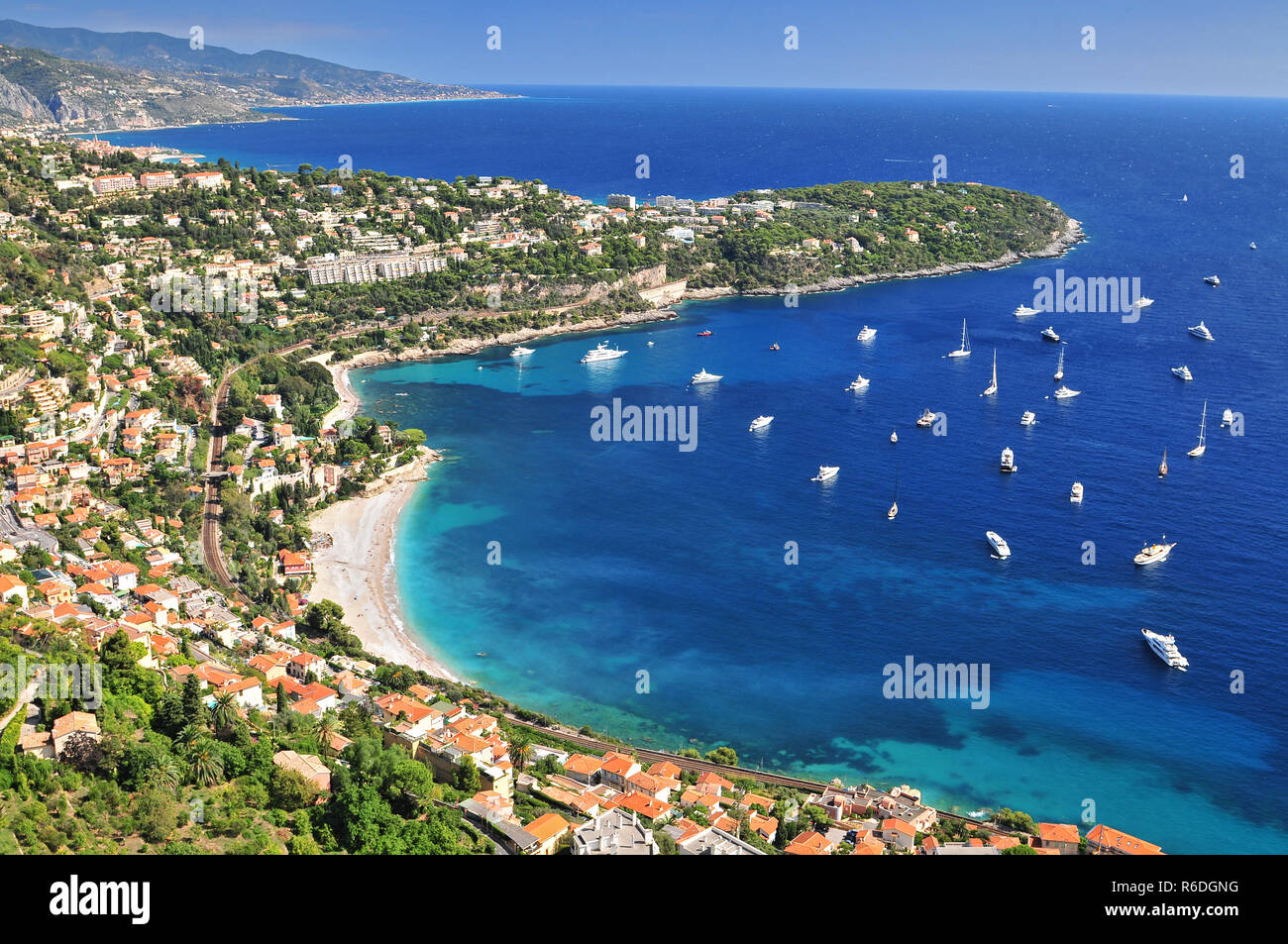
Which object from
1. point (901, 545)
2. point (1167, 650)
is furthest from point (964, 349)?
point (1167, 650)

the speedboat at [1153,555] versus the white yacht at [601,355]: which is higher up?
the white yacht at [601,355]

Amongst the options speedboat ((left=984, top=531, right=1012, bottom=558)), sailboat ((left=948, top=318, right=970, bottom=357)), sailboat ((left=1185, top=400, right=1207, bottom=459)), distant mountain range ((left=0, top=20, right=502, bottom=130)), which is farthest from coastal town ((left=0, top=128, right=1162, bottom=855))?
distant mountain range ((left=0, top=20, right=502, bottom=130))

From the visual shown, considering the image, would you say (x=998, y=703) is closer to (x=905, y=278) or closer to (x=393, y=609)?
(x=393, y=609)

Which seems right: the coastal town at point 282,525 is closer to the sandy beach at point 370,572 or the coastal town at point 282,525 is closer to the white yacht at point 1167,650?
the sandy beach at point 370,572

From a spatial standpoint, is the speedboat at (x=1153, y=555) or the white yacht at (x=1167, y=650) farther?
the speedboat at (x=1153, y=555)

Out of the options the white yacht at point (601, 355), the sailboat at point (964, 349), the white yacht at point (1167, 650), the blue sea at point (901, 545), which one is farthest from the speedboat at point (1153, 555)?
the white yacht at point (601, 355)
